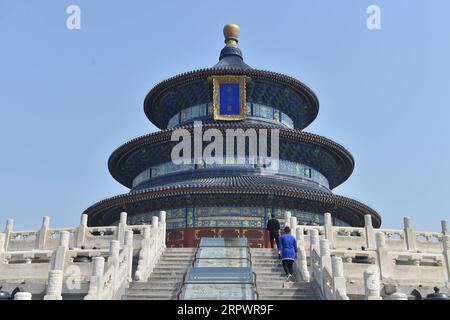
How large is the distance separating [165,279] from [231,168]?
16134mm

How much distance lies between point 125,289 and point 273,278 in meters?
3.98

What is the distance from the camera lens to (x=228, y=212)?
2975 cm

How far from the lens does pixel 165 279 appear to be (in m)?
16.5

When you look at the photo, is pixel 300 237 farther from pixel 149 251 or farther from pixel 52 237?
pixel 52 237

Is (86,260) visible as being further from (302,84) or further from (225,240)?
(302,84)

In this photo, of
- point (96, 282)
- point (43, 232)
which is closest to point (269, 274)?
point (96, 282)

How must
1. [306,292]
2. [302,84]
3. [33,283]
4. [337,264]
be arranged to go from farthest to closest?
[302,84] < [33,283] < [306,292] < [337,264]

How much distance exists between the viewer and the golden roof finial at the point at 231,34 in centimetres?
4138

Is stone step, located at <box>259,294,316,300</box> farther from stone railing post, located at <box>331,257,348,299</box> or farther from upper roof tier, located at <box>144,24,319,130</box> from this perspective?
upper roof tier, located at <box>144,24,319,130</box>

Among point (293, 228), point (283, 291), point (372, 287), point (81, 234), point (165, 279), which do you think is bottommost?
point (372, 287)

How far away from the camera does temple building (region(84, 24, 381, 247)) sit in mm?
29516
